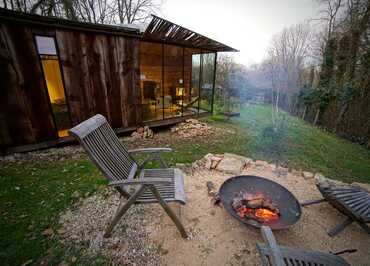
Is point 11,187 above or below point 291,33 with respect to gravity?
below

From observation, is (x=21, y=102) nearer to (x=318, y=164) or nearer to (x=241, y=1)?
(x=318, y=164)

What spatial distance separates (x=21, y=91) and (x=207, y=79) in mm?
7499

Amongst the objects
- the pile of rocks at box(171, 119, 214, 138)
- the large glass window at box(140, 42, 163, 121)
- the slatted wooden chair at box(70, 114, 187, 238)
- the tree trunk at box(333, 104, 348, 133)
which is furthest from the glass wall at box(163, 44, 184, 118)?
the tree trunk at box(333, 104, 348, 133)

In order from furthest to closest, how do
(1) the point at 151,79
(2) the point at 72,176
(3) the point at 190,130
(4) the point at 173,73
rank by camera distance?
1. (4) the point at 173,73
2. (1) the point at 151,79
3. (3) the point at 190,130
4. (2) the point at 72,176

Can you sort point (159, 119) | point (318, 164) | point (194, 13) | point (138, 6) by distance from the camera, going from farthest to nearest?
point (194, 13) < point (138, 6) < point (159, 119) < point (318, 164)

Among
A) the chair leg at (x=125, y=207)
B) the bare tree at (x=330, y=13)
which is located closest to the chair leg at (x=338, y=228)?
the chair leg at (x=125, y=207)

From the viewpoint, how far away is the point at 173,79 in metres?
9.41

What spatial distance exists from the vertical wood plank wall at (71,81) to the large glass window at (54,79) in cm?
17

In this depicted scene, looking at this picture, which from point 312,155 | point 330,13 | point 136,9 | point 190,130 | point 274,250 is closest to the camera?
point 274,250

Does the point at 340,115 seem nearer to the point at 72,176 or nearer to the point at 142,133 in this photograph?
the point at 142,133

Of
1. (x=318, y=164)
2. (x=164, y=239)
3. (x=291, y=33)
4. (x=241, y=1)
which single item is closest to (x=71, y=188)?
(x=164, y=239)

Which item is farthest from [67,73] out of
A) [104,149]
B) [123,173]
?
[123,173]

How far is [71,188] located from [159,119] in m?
3.85

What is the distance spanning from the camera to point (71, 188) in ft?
9.12
